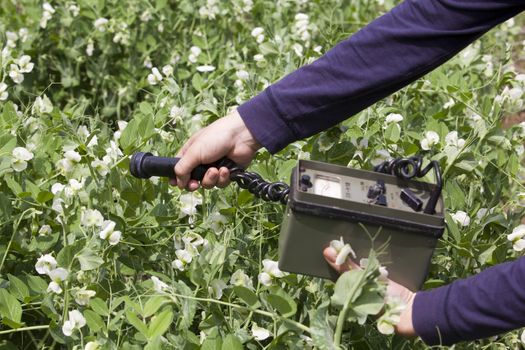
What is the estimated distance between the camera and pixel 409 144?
2281mm

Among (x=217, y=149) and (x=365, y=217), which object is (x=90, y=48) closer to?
(x=217, y=149)

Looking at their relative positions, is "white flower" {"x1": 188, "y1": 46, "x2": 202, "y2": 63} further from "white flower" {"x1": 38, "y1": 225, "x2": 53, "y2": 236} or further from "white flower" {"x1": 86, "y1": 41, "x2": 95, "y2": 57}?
"white flower" {"x1": 38, "y1": 225, "x2": 53, "y2": 236}

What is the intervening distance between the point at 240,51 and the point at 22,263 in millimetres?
1441

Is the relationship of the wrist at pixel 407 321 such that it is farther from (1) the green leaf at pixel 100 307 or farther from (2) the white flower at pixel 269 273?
(1) the green leaf at pixel 100 307

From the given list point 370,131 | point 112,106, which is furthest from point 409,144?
point 112,106

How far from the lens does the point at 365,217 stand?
1506mm

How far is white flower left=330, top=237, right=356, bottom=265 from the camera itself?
58.8 inches

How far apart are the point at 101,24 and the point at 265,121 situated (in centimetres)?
156

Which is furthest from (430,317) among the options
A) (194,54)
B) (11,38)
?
(11,38)

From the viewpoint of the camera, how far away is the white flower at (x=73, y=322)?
175cm

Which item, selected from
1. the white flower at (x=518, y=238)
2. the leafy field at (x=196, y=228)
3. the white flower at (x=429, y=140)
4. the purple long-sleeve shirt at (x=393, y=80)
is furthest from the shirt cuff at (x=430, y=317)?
the white flower at (x=429, y=140)

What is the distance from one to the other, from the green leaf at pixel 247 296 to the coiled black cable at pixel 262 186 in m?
0.17

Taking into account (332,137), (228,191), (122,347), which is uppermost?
(332,137)

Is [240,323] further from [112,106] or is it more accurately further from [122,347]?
[112,106]
